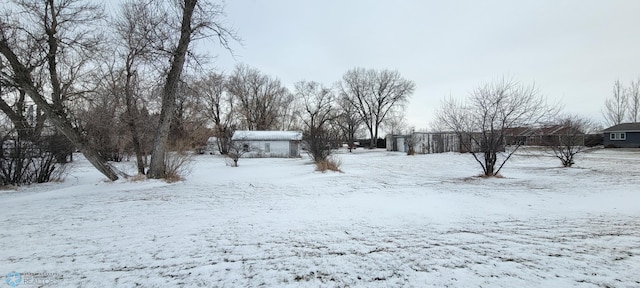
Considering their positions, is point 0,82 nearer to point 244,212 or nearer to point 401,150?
point 244,212

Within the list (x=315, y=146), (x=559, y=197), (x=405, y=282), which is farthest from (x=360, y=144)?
(x=405, y=282)

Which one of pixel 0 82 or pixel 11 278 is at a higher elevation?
pixel 0 82

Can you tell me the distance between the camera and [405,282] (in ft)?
8.93

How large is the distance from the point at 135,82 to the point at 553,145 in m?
23.1

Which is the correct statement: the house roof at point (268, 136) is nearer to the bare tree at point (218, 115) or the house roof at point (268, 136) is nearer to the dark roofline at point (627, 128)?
the bare tree at point (218, 115)

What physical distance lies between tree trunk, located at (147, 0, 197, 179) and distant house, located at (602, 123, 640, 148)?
166 feet

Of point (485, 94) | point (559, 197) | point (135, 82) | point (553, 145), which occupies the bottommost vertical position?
point (559, 197)

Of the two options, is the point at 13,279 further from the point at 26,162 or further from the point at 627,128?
the point at 627,128

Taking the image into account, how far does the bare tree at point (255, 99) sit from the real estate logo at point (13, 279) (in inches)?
1691

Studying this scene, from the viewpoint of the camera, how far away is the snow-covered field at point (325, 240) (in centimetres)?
285

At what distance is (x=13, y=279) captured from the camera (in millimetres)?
2822

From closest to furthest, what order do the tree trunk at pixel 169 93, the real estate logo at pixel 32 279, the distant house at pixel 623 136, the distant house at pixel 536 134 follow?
the real estate logo at pixel 32 279
the tree trunk at pixel 169 93
the distant house at pixel 536 134
the distant house at pixel 623 136

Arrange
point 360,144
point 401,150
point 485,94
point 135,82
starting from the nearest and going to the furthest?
point 485,94 < point 135,82 < point 401,150 < point 360,144

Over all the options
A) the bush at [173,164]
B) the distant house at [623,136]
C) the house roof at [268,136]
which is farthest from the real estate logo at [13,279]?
the distant house at [623,136]
